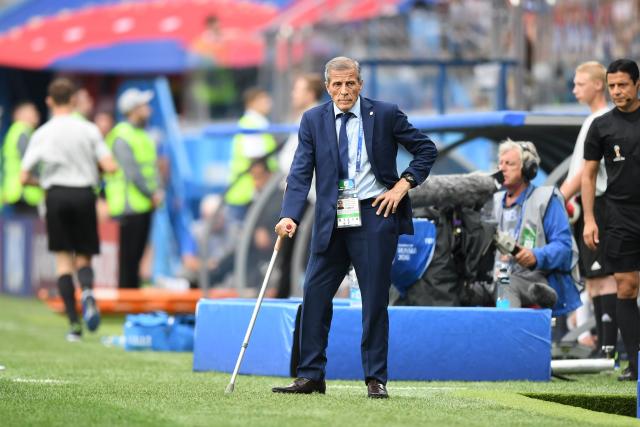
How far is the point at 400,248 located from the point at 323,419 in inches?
142

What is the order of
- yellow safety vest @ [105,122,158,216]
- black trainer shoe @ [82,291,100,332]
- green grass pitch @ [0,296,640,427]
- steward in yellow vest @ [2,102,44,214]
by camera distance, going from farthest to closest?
steward in yellow vest @ [2,102,44,214]
yellow safety vest @ [105,122,158,216]
black trainer shoe @ [82,291,100,332]
green grass pitch @ [0,296,640,427]

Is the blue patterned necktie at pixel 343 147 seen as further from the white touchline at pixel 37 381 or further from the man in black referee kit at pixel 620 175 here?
the white touchline at pixel 37 381

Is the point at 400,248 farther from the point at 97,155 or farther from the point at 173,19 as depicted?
the point at 173,19

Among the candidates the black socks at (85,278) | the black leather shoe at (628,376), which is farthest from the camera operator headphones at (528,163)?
the black socks at (85,278)

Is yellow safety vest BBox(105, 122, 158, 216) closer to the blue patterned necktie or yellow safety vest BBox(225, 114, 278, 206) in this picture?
yellow safety vest BBox(225, 114, 278, 206)

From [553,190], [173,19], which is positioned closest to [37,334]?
[553,190]

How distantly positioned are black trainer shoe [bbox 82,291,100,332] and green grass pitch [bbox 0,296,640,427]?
7.52ft

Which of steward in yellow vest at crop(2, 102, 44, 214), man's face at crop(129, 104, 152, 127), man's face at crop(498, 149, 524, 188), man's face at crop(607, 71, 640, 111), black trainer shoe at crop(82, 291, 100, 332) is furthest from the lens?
steward in yellow vest at crop(2, 102, 44, 214)

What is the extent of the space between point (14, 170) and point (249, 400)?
1474cm

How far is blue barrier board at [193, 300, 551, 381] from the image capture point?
36.1ft

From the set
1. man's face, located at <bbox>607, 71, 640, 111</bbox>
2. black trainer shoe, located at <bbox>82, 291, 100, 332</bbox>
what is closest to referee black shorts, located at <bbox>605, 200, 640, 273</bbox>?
man's face, located at <bbox>607, 71, 640, 111</bbox>

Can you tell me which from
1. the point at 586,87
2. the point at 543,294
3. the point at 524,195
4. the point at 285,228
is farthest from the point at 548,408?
the point at 586,87

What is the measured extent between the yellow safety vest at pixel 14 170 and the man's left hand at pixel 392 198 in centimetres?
1320

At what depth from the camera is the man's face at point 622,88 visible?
412 inches
